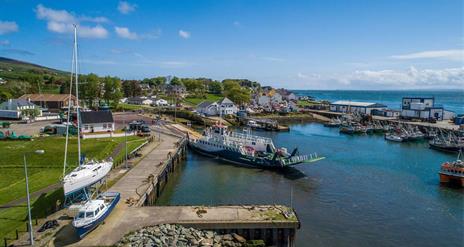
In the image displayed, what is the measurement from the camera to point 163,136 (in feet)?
218

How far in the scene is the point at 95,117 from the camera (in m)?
62.8

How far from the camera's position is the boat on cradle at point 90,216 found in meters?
22.6

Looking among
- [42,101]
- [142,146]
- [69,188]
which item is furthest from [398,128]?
[42,101]

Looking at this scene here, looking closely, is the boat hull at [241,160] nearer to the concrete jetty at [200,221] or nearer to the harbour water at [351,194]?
the harbour water at [351,194]

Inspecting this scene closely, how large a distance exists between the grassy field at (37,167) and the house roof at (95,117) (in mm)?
5722

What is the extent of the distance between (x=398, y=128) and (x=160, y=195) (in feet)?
235

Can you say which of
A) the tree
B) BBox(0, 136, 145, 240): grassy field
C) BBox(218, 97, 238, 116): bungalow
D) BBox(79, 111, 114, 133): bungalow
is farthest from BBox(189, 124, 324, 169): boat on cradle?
the tree

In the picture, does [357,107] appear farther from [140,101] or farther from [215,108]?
[140,101]

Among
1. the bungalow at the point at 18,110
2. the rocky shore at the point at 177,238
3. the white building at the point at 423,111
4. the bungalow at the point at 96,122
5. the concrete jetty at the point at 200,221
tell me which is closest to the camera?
the rocky shore at the point at 177,238

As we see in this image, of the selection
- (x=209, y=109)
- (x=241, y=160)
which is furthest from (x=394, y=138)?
(x=209, y=109)

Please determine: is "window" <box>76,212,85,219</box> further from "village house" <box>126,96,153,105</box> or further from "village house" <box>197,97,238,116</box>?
"village house" <box>126,96,153,105</box>

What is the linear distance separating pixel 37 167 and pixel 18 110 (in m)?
50.3

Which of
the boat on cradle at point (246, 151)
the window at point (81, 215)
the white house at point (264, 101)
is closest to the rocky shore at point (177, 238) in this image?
the window at point (81, 215)

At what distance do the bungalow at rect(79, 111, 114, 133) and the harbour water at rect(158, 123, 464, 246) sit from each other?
16.2 m
